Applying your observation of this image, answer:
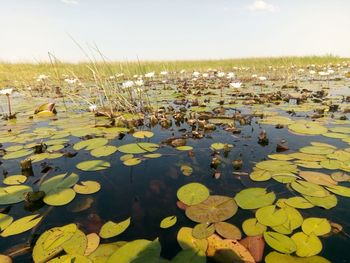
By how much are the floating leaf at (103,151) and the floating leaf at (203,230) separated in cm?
174

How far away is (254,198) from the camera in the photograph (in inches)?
80.9

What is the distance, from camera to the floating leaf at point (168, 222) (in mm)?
1785

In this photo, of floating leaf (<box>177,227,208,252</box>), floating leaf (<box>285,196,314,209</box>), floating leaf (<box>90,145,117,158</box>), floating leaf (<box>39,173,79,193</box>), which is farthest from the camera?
floating leaf (<box>90,145,117,158</box>)

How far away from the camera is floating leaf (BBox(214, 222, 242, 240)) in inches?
64.6

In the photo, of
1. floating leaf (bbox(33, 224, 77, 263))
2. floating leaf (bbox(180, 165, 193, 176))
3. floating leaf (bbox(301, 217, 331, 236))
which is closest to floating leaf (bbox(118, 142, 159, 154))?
floating leaf (bbox(180, 165, 193, 176))

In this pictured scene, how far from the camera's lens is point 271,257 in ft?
4.80

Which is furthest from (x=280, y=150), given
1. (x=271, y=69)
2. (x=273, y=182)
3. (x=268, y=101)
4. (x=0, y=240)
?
(x=271, y=69)

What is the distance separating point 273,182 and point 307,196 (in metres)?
0.34

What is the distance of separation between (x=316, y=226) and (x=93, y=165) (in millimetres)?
2214

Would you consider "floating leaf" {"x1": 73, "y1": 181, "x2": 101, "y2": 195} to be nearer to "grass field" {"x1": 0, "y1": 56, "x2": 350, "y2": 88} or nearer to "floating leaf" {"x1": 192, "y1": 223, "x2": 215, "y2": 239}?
"floating leaf" {"x1": 192, "y1": 223, "x2": 215, "y2": 239}

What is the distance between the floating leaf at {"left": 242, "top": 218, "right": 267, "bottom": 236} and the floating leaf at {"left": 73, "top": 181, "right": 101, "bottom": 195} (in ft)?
4.45

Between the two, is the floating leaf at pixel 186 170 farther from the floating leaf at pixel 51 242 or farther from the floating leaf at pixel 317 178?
the floating leaf at pixel 51 242

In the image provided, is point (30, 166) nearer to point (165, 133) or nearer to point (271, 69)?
point (165, 133)

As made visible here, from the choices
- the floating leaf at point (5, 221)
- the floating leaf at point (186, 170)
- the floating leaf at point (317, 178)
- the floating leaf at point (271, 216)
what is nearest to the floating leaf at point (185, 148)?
the floating leaf at point (186, 170)
